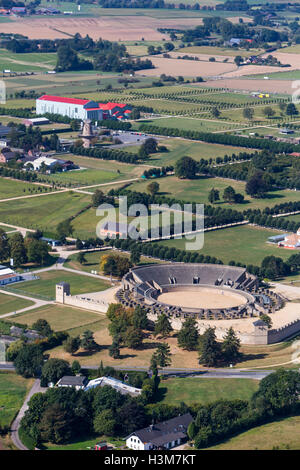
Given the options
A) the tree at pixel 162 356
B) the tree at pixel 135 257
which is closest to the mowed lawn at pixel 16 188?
the tree at pixel 135 257

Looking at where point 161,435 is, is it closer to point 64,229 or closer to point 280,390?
point 280,390

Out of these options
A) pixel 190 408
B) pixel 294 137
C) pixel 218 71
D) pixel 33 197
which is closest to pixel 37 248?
pixel 33 197

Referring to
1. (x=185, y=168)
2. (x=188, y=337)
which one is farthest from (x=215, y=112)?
(x=188, y=337)

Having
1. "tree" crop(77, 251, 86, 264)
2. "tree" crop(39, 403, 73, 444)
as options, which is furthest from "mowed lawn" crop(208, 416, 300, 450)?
"tree" crop(77, 251, 86, 264)

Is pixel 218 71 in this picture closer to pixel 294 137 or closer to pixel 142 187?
pixel 294 137

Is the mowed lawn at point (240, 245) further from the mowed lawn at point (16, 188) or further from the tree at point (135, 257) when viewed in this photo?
the mowed lawn at point (16, 188)
